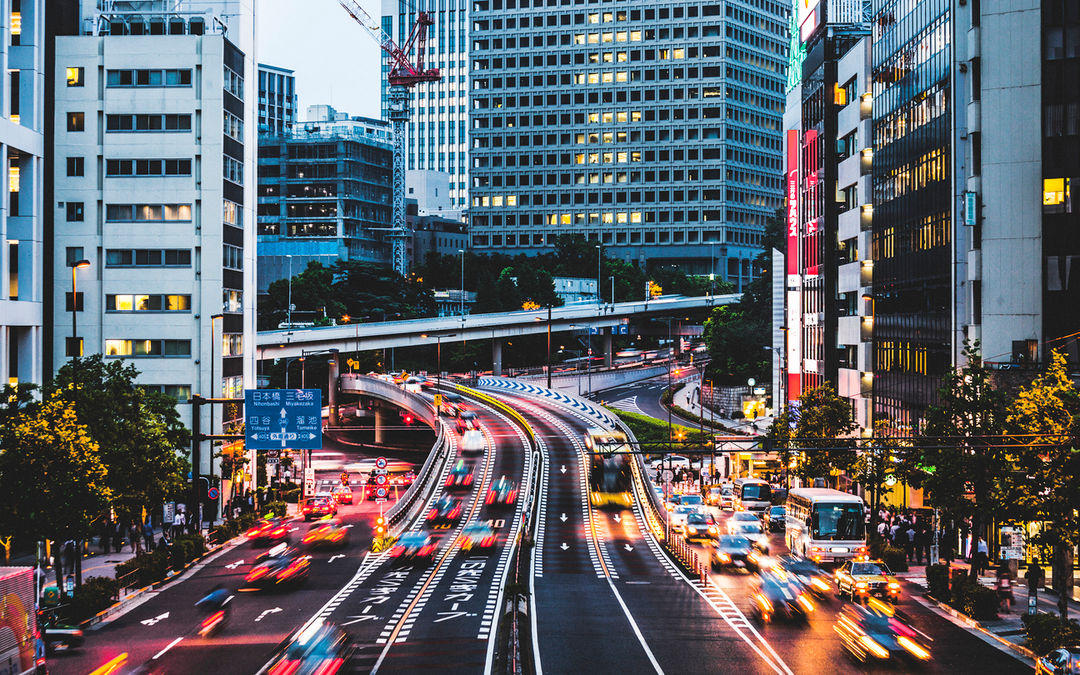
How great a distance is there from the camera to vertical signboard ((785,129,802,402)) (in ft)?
311

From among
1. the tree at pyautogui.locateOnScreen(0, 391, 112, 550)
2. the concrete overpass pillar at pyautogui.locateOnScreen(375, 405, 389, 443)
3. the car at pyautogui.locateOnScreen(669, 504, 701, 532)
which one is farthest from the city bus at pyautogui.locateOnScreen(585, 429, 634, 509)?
the concrete overpass pillar at pyautogui.locateOnScreen(375, 405, 389, 443)

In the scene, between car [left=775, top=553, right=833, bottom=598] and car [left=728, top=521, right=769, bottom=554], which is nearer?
car [left=775, top=553, right=833, bottom=598]

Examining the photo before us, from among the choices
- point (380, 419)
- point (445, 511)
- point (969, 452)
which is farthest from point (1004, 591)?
point (380, 419)

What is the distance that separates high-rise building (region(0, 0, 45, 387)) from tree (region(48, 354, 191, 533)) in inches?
473

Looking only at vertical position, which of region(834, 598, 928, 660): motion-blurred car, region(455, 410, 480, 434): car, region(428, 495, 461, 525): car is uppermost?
region(455, 410, 480, 434): car

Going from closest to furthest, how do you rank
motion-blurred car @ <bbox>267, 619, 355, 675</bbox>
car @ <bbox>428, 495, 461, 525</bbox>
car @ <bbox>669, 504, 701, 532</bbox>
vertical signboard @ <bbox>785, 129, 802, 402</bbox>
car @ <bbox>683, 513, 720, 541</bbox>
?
1. motion-blurred car @ <bbox>267, 619, 355, 675</bbox>
2. car @ <bbox>683, 513, 720, 541</bbox>
3. car @ <bbox>669, 504, 701, 532</bbox>
4. car @ <bbox>428, 495, 461, 525</bbox>
5. vertical signboard @ <bbox>785, 129, 802, 402</bbox>

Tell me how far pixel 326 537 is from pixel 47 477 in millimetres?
23375

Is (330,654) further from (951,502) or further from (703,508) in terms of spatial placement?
(703,508)

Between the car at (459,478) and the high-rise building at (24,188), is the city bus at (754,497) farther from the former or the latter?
the high-rise building at (24,188)

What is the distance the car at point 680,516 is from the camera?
205 ft

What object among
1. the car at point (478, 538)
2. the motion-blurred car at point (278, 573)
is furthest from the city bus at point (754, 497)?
the motion-blurred car at point (278, 573)

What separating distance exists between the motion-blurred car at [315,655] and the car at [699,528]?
1294 inches

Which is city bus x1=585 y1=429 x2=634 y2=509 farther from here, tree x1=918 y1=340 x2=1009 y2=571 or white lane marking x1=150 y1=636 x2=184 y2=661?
white lane marking x1=150 y1=636 x2=184 y2=661

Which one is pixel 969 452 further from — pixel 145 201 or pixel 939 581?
pixel 145 201
